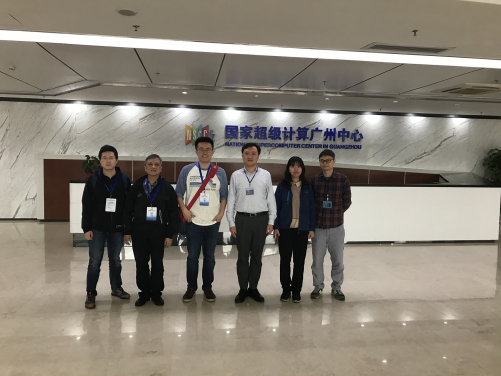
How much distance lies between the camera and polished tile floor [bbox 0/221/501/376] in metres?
2.73

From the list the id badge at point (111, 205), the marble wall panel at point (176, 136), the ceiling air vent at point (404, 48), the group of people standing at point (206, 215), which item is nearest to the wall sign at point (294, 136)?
the marble wall panel at point (176, 136)

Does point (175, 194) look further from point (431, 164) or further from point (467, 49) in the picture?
point (431, 164)

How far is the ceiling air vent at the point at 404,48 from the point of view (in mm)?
4215

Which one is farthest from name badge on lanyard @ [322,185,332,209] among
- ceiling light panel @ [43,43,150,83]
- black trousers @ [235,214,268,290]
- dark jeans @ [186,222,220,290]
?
ceiling light panel @ [43,43,150,83]

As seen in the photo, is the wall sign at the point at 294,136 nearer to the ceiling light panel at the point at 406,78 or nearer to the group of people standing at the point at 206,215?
the ceiling light panel at the point at 406,78

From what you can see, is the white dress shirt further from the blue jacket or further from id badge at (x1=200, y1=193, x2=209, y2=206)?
id badge at (x1=200, y1=193, x2=209, y2=206)

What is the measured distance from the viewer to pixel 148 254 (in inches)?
147

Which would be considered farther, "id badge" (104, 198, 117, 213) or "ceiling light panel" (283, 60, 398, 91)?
"ceiling light panel" (283, 60, 398, 91)

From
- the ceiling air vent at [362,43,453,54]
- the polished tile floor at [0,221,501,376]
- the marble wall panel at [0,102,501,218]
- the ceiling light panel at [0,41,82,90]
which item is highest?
the ceiling light panel at [0,41,82,90]

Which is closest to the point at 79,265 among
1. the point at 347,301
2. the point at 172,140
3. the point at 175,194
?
the point at 175,194

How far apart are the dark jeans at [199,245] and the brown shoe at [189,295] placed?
0.04 m

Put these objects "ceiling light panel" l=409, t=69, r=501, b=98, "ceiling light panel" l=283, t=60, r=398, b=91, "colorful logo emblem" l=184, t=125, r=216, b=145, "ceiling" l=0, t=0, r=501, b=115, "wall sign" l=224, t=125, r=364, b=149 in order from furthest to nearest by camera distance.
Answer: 1. "wall sign" l=224, t=125, r=364, b=149
2. "colorful logo emblem" l=184, t=125, r=216, b=145
3. "ceiling light panel" l=409, t=69, r=501, b=98
4. "ceiling light panel" l=283, t=60, r=398, b=91
5. "ceiling" l=0, t=0, r=501, b=115

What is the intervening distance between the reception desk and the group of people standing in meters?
2.61

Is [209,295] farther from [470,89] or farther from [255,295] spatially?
[470,89]
